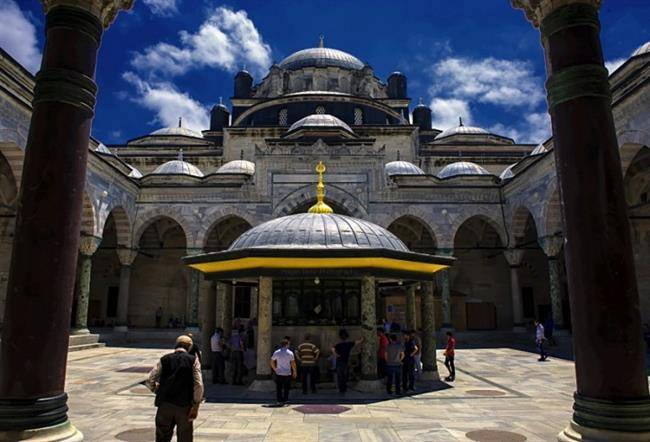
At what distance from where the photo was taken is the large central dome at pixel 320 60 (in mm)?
33750

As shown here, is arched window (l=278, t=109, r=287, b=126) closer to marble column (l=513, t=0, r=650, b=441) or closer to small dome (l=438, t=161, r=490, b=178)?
small dome (l=438, t=161, r=490, b=178)

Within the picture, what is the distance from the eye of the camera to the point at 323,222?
31.5ft

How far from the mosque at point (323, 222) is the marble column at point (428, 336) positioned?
5 centimetres

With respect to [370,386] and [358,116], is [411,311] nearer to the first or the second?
[370,386]

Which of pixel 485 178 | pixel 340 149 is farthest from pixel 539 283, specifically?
pixel 340 149

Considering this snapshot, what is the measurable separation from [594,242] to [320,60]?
32.4 metres

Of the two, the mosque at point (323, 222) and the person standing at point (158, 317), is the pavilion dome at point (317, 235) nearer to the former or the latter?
the mosque at point (323, 222)

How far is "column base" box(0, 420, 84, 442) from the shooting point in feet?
11.4

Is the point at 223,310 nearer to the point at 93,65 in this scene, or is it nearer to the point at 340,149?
the point at 93,65

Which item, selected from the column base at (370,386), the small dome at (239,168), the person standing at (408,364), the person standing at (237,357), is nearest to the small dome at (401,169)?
the small dome at (239,168)

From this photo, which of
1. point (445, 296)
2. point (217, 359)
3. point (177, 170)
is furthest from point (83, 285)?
point (445, 296)

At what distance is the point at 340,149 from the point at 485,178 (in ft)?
21.7

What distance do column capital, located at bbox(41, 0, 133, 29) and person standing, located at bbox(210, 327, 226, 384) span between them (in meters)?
6.19

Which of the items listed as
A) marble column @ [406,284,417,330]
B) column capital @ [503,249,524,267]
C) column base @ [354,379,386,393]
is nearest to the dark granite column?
column base @ [354,379,386,393]
